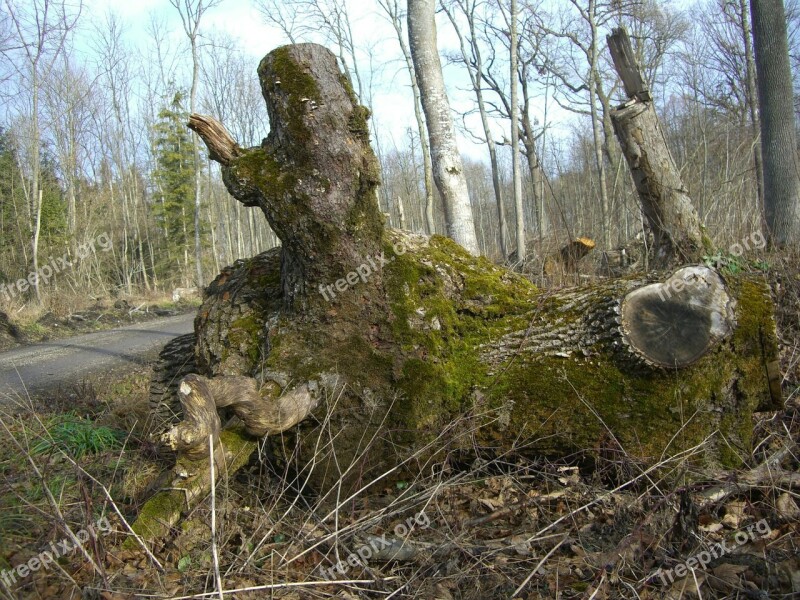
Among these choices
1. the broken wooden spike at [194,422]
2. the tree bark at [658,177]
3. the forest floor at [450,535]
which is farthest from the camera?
the tree bark at [658,177]

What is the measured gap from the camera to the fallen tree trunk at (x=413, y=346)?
2.90 meters

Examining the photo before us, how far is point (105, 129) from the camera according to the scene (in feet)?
92.4

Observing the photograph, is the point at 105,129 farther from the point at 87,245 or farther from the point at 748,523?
the point at 748,523

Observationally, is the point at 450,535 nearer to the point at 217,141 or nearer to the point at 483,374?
the point at 483,374

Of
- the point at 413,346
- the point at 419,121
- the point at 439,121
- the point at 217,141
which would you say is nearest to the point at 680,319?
the point at 413,346

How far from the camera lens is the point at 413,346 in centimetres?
330

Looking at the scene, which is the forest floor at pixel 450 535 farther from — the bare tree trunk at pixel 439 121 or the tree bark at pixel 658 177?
the bare tree trunk at pixel 439 121

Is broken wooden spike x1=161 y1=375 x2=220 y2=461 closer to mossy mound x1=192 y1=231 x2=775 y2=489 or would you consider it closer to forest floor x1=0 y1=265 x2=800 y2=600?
forest floor x1=0 y1=265 x2=800 y2=600

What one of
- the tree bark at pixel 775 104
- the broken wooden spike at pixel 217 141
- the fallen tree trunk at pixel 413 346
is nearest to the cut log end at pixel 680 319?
the fallen tree trunk at pixel 413 346

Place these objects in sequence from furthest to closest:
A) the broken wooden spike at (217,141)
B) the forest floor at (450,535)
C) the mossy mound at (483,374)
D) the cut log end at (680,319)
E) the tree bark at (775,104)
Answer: the tree bark at (775,104) → the broken wooden spike at (217,141) → the mossy mound at (483,374) → the cut log end at (680,319) → the forest floor at (450,535)

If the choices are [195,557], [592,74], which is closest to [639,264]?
[195,557]

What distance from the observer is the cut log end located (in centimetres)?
282

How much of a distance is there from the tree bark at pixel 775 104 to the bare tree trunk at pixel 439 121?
470 cm

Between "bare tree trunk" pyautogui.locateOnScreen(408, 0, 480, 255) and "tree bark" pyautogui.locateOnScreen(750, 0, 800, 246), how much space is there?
185 inches
